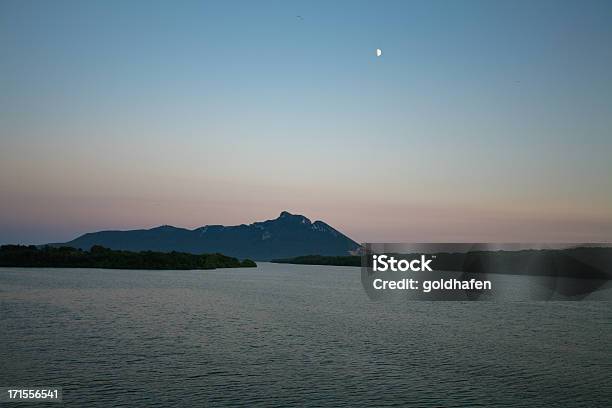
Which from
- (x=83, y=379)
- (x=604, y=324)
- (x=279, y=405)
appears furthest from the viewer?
(x=604, y=324)

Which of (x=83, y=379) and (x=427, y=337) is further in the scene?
→ (x=427, y=337)

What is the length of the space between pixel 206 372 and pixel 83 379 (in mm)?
8910

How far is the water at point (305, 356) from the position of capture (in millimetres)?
Result: 35656

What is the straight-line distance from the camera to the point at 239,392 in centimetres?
3584

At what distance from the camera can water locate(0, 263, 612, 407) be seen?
35656 mm

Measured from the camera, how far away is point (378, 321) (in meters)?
74.2

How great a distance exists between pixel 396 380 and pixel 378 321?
34.8 meters

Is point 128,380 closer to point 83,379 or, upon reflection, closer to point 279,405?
point 83,379

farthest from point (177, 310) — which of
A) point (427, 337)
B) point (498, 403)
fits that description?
point (498, 403)

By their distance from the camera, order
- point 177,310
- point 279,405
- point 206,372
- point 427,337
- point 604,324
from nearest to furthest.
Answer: point 279,405 < point 206,372 < point 427,337 < point 604,324 < point 177,310

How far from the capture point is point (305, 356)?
4831 centimetres

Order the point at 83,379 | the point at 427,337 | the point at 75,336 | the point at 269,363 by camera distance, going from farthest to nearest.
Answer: the point at 427,337
the point at 75,336
the point at 269,363
the point at 83,379

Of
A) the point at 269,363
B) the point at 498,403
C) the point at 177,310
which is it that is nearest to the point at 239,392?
the point at 269,363

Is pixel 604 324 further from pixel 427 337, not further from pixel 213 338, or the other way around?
pixel 213 338
